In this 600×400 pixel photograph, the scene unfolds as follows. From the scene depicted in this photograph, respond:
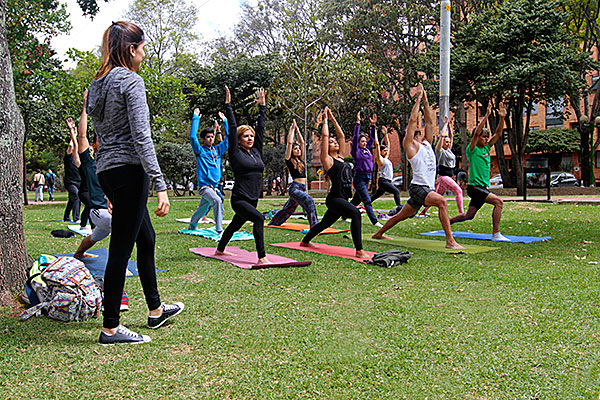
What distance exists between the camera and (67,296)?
12.6 feet

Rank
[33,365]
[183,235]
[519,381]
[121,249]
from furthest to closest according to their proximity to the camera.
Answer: [183,235] < [121,249] < [33,365] < [519,381]

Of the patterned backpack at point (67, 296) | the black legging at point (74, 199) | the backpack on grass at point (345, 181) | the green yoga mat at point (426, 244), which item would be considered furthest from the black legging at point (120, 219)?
the black legging at point (74, 199)

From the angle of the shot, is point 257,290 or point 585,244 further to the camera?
point 585,244

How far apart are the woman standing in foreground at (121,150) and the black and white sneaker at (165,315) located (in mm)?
267

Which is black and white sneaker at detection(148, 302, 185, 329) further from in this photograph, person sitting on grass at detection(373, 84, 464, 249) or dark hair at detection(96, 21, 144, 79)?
person sitting on grass at detection(373, 84, 464, 249)

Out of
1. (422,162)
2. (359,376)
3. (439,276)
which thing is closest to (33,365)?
(359,376)

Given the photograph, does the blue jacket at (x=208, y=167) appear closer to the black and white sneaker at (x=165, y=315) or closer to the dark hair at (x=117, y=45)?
the black and white sneaker at (x=165, y=315)

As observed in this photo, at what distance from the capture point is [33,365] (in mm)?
2986

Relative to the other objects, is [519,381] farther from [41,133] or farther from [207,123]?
[207,123]

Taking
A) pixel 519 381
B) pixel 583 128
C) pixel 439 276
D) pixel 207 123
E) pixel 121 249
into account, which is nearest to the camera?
pixel 519 381

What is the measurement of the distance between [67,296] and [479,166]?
7127mm

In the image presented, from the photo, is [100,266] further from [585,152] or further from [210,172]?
[585,152]

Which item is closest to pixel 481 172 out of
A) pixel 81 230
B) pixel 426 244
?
pixel 426 244

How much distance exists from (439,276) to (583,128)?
25.8 m
